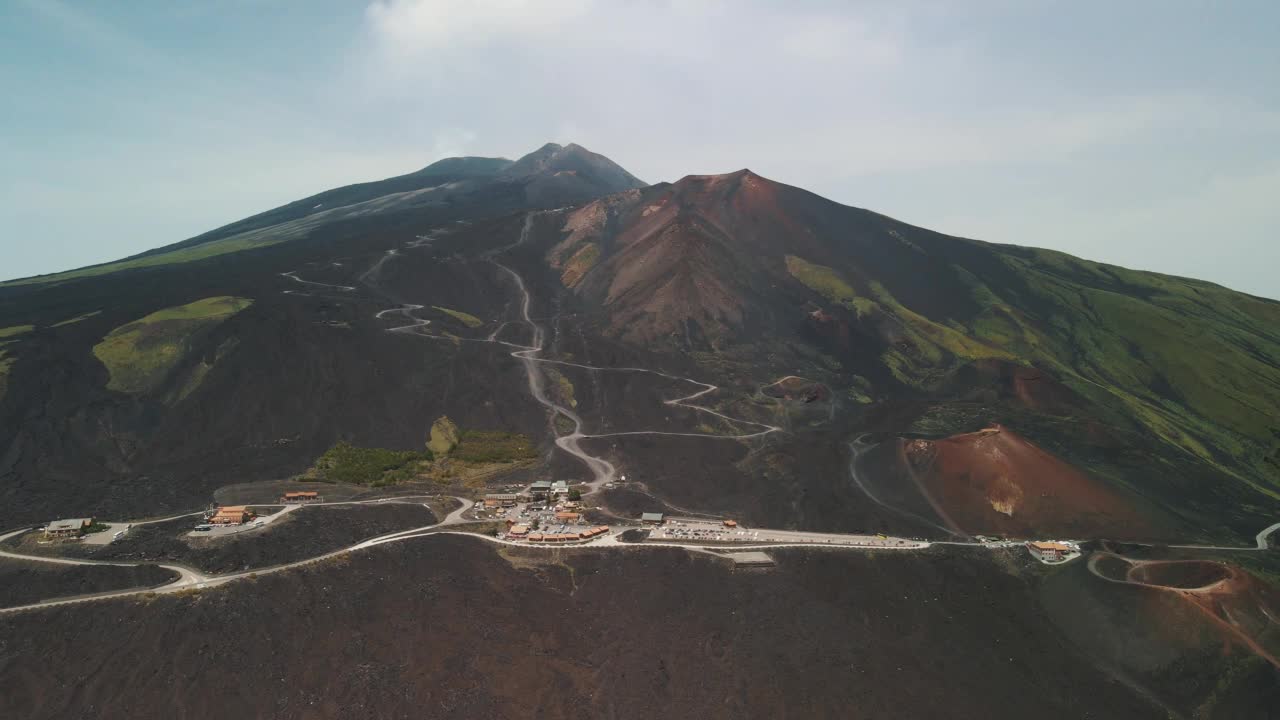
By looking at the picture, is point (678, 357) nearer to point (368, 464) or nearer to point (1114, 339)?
point (368, 464)

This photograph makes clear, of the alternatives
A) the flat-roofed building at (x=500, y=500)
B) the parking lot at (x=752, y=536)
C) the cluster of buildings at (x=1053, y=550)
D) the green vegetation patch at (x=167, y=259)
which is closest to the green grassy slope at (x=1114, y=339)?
the cluster of buildings at (x=1053, y=550)

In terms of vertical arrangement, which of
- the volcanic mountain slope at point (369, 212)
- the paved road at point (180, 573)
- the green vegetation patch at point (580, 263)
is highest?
the volcanic mountain slope at point (369, 212)

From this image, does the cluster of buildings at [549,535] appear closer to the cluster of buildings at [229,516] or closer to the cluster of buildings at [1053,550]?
the cluster of buildings at [229,516]

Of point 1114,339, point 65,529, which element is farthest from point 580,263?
point 1114,339

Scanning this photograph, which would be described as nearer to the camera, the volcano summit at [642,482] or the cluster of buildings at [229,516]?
the volcano summit at [642,482]

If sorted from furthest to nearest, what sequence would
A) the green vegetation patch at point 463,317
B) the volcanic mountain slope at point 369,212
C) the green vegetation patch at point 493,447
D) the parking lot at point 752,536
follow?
the volcanic mountain slope at point 369,212 < the green vegetation patch at point 463,317 < the green vegetation patch at point 493,447 < the parking lot at point 752,536

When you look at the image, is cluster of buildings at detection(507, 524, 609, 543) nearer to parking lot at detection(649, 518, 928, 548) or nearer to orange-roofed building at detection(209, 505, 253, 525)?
parking lot at detection(649, 518, 928, 548)

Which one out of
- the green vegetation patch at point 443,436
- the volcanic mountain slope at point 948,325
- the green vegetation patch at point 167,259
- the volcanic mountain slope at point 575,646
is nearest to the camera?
the volcanic mountain slope at point 575,646
